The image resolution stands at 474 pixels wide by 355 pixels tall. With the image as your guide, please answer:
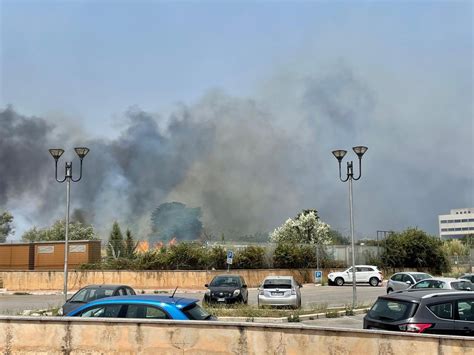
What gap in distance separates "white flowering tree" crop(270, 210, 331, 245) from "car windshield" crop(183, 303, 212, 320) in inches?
2599

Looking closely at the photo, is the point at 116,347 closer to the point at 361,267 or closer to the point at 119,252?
the point at 119,252

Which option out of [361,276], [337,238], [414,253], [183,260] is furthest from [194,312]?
[337,238]

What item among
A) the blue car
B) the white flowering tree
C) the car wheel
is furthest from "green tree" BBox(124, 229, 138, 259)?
the white flowering tree

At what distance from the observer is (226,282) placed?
2186 centimetres

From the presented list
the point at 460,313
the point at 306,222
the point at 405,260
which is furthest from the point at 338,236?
the point at 460,313

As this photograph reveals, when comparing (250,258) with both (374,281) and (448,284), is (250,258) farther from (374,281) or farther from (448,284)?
(448,284)

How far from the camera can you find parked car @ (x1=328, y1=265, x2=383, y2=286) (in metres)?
39.9

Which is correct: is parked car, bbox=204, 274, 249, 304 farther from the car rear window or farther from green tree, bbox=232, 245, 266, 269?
green tree, bbox=232, 245, 266, 269

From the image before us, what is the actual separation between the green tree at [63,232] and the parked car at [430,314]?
68948 mm

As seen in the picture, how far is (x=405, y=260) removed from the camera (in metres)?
48.2

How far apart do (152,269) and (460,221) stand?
16399 cm

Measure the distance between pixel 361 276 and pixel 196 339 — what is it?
110 ft

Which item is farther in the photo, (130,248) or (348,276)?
(348,276)

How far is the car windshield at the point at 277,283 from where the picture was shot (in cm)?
2062
